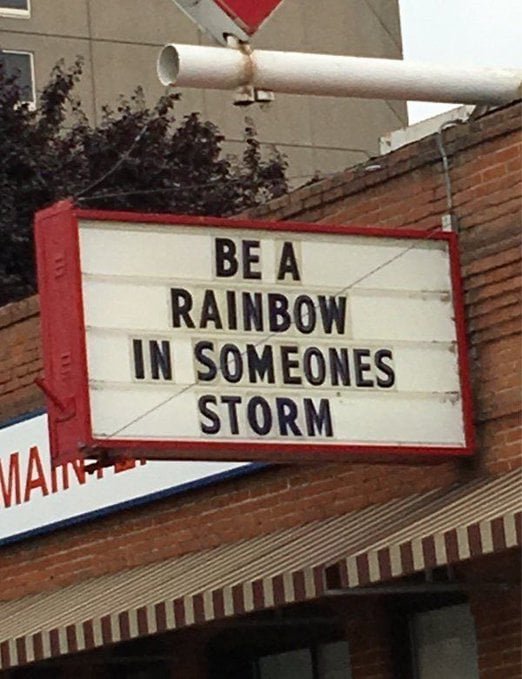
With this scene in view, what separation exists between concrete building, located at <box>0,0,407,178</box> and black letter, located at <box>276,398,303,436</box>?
85.8ft

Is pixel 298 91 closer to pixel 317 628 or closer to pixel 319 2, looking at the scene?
pixel 317 628

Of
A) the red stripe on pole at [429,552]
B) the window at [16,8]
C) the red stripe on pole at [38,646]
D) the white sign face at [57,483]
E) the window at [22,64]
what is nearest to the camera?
the red stripe on pole at [429,552]

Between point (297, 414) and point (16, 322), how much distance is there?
514cm

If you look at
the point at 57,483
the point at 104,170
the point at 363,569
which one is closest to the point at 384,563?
the point at 363,569

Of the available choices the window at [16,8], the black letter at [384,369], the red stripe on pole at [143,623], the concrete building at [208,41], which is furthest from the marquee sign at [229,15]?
the window at [16,8]

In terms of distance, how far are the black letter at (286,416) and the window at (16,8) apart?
1093 inches

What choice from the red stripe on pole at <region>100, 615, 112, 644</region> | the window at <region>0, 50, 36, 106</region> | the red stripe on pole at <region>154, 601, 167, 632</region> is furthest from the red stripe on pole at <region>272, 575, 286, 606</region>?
the window at <region>0, 50, 36, 106</region>

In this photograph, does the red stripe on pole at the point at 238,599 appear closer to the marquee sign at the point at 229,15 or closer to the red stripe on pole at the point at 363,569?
the red stripe on pole at the point at 363,569

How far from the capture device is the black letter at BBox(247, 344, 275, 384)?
43.6 ft

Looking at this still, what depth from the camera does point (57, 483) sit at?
56.7 ft

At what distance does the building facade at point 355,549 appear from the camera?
13.2 m

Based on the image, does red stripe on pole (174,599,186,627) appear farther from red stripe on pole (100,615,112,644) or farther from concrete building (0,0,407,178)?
concrete building (0,0,407,178)

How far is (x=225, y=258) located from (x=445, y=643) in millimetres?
3124

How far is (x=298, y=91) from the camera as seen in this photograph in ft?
35.4
